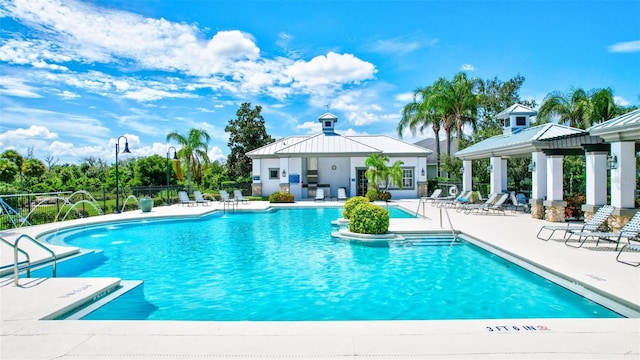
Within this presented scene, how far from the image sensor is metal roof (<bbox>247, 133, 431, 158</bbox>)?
24.5 meters

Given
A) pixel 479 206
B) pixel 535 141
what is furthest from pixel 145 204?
pixel 535 141

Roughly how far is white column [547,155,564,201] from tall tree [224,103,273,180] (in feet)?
92.9

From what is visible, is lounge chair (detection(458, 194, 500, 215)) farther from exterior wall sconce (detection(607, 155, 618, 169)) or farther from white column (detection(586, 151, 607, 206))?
exterior wall sconce (detection(607, 155, 618, 169))

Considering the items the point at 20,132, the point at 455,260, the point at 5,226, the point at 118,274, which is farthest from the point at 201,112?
the point at 455,260

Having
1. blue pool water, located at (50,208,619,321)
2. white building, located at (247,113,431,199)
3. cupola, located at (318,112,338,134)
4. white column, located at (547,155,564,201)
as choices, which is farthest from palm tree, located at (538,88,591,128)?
blue pool water, located at (50,208,619,321)

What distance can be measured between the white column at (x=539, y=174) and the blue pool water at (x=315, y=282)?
5.90 m

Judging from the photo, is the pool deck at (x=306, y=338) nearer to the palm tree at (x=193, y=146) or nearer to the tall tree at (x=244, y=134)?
the palm tree at (x=193, y=146)

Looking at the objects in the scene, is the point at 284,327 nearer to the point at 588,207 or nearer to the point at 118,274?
the point at 118,274

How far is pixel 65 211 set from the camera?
16.8 m

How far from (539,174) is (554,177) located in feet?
2.85

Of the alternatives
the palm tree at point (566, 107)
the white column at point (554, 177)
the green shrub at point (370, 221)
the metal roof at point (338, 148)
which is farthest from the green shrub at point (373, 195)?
the palm tree at point (566, 107)

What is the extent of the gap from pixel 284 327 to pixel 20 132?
25.9 metres

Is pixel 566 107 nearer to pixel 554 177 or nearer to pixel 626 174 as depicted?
pixel 554 177

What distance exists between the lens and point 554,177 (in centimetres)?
1326
